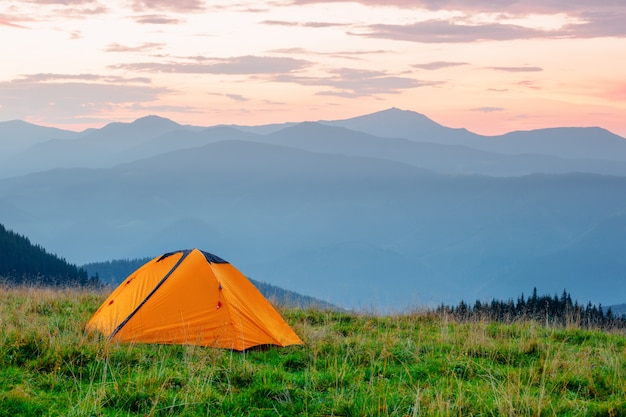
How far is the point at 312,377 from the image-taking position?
28.9ft

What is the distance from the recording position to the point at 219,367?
30.8 feet

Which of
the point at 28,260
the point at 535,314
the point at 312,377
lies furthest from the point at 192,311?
the point at 28,260

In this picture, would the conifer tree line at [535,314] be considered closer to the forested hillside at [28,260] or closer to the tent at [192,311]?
the tent at [192,311]

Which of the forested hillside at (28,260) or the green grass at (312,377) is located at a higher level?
the green grass at (312,377)

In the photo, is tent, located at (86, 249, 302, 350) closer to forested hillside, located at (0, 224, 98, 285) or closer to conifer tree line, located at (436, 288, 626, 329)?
conifer tree line, located at (436, 288, 626, 329)

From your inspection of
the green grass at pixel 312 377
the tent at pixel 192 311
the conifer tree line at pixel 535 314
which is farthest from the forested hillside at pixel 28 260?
the green grass at pixel 312 377

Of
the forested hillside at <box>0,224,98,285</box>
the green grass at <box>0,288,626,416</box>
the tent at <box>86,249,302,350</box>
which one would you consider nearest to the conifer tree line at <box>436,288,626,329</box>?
the green grass at <box>0,288,626,416</box>

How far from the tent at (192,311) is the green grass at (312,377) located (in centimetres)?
56

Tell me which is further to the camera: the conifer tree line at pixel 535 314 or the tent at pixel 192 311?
the conifer tree line at pixel 535 314

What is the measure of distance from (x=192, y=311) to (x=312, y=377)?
410 cm

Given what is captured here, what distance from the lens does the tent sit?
467 inches

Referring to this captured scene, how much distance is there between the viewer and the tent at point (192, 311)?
1186 cm

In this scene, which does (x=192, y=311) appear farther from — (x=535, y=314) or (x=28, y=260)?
(x=28, y=260)

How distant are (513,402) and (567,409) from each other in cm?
78
